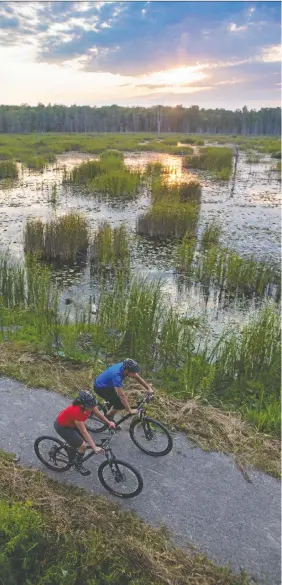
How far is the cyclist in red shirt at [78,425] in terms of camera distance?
5.84 m

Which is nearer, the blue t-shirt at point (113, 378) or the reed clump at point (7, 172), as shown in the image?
the blue t-shirt at point (113, 378)

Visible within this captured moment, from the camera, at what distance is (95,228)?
20.5m

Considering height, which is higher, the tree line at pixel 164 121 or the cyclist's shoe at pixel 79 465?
the tree line at pixel 164 121

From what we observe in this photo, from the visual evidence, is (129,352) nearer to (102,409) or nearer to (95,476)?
(102,409)

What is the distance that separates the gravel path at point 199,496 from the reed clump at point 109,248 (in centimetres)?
980

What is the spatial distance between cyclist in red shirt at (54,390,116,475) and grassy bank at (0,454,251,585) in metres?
0.62

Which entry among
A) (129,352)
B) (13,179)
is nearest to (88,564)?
(129,352)

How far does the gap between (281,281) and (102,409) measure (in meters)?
9.99

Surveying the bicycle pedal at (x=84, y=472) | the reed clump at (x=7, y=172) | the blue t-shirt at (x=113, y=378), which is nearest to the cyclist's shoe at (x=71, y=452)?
the bicycle pedal at (x=84, y=472)

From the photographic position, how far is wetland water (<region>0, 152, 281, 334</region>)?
14.2 metres

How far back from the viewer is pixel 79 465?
20.8 feet

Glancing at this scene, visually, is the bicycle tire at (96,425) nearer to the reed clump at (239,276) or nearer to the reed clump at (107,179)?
the reed clump at (239,276)

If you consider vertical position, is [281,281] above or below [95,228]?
below

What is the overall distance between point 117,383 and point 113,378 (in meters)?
0.12
